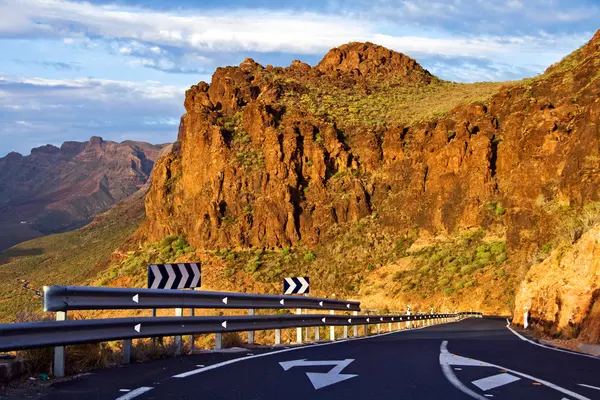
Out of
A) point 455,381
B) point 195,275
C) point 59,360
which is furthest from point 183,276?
point 455,381

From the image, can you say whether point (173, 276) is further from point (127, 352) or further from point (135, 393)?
point (135, 393)

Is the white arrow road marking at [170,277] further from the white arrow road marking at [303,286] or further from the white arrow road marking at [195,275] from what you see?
the white arrow road marking at [303,286]

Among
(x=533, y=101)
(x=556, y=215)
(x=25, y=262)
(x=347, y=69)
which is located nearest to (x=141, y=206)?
(x=25, y=262)

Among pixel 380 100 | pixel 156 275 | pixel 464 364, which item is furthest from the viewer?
pixel 380 100

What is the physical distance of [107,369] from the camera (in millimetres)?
10375

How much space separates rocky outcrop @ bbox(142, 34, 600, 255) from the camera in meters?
66.4

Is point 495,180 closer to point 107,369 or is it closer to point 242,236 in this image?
point 242,236

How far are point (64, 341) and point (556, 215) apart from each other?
55784 millimetres

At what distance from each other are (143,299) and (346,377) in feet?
10.3

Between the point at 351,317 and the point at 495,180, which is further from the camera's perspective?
the point at 495,180

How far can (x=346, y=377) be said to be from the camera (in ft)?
32.9

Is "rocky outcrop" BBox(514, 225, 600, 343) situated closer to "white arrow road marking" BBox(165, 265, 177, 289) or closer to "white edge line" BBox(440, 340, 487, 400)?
"white edge line" BBox(440, 340, 487, 400)

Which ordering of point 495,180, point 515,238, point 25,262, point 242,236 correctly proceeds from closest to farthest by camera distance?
1. point 515,238
2. point 495,180
3. point 242,236
4. point 25,262

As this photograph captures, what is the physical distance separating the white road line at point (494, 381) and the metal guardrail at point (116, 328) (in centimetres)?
455
